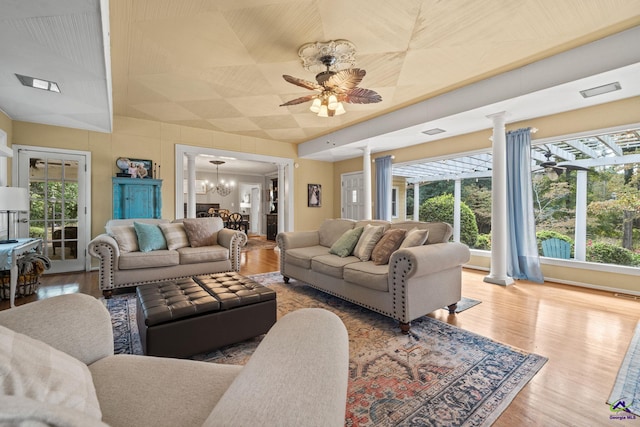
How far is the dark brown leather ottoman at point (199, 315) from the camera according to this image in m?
1.79

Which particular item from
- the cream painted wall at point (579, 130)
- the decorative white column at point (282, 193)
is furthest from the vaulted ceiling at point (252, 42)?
the decorative white column at point (282, 193)

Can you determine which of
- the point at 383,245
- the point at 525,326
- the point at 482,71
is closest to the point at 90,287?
the point at 383,245

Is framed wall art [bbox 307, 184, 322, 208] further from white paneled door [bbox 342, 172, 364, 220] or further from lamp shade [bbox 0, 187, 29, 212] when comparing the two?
lamp shade [bbox 0, 187, 29, 212]

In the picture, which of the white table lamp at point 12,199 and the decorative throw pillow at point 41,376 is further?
the white table lamp at point 12,199

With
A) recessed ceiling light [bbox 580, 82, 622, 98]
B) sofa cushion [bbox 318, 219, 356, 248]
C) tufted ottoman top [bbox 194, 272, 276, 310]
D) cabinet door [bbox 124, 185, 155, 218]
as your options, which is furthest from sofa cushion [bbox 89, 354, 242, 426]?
recessed ceiling light [bbox 580, 82, 622, 98]

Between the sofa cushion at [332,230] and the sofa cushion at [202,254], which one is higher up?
the sofa cushion at [332,230]

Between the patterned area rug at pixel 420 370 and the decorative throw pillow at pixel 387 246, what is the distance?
55 cm

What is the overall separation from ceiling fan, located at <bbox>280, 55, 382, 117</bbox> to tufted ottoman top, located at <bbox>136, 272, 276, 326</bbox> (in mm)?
2037

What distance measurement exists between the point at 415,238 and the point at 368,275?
0.60 meters

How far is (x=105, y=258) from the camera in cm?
319

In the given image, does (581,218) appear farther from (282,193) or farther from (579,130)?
(282,193)

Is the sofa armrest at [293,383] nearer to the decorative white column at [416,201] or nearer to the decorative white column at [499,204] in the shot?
the decorative white column at [499,204]

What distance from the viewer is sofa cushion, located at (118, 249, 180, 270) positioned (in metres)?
3.27

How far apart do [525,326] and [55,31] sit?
4.55 meters
